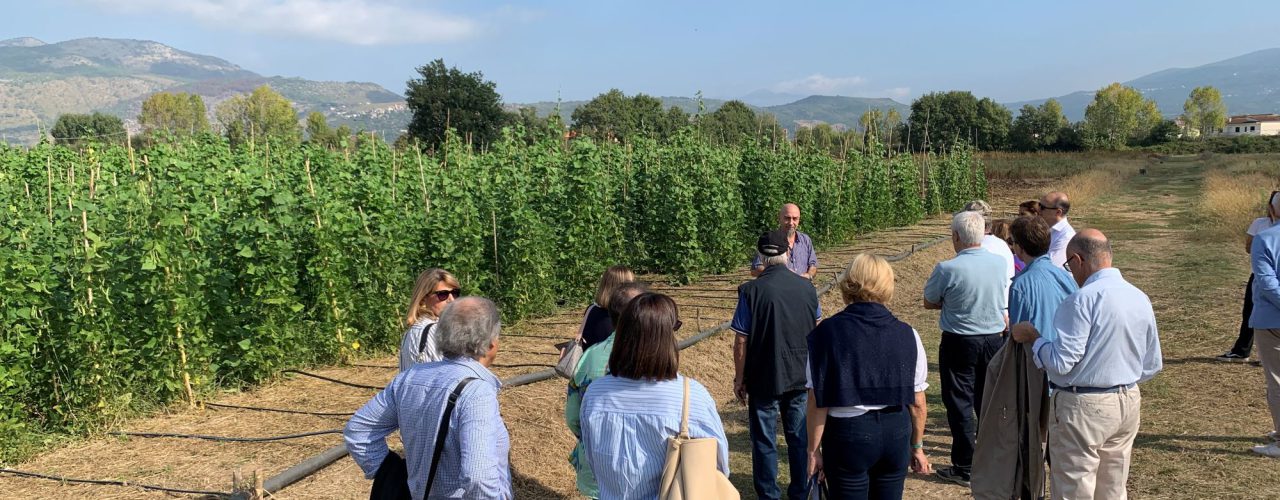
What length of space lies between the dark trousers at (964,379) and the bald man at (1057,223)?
3.89ft

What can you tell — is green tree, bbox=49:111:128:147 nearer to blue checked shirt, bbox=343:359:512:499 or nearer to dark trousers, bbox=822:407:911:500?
blue checked shirt, bbox=343:359:512:499

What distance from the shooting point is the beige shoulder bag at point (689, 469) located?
2566 mm

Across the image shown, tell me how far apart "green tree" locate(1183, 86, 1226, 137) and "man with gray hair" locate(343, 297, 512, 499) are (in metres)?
152

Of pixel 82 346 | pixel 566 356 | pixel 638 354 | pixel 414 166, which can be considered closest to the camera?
pixel 638 354

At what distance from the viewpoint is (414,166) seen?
1080cm

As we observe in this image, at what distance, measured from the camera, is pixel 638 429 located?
8.77 ft

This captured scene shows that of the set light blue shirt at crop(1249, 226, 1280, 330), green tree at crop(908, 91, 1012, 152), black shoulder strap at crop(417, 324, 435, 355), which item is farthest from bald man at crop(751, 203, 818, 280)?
green tree at crop(908, 91, 1012, 152)

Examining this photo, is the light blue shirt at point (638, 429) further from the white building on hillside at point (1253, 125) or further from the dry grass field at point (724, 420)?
the white building on hillside at point (1253, 125)

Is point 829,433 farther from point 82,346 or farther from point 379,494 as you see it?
point 82,346

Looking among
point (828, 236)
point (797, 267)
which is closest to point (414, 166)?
point (797, 267)

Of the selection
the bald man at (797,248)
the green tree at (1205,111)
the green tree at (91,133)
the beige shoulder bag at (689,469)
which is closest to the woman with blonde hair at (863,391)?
the beige shoulder bag at (689,469)

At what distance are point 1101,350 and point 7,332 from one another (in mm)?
6449

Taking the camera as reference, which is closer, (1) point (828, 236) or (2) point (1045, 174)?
(1) point (828, 236)

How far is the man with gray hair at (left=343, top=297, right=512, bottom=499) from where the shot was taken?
8.71 feet
